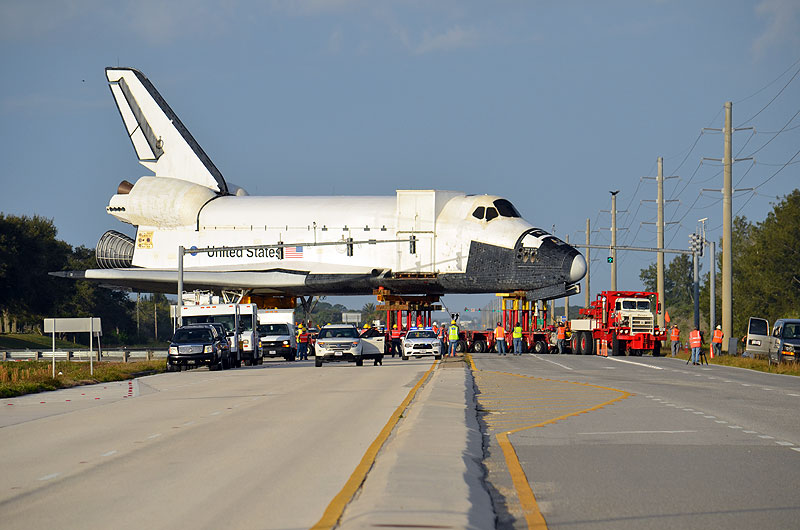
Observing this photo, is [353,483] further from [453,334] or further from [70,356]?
[70,356]

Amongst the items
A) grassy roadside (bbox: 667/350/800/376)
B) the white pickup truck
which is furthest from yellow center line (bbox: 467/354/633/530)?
the white pickup truck

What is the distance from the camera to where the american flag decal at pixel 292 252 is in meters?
53.5

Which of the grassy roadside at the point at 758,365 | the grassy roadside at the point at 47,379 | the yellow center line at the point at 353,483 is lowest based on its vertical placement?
the grassy roadside at the point at 758,365

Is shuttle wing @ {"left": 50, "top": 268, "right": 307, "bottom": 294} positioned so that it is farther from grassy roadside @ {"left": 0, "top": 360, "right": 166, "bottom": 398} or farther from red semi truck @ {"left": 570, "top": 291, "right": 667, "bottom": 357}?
red semi truck @ {"left": 570, "top": 291, "right": 667, "bottom": 357}

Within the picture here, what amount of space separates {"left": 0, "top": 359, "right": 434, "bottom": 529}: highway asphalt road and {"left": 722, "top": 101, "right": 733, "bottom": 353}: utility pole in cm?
2847

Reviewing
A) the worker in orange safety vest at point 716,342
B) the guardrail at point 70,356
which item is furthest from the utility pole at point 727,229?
the guardrail at point 70,356

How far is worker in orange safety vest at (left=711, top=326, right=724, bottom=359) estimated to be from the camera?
4988 centimetres

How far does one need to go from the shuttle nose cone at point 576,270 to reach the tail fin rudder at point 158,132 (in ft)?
65.2

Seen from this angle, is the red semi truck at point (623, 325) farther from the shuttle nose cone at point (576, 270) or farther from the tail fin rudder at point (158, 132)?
the tail fin rudder at point (158, 132)

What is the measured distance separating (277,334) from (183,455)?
42335 mm

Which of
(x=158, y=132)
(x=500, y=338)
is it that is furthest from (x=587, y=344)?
(x=158, y=132)

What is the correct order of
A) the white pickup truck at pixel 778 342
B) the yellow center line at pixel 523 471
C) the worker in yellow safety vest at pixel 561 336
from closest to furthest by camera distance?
the yellow center line at pixel 523 471 < the white pickup truck at pixel 778 342 < the worker in yellow safety vest at pixel 561 336

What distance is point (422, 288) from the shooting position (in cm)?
5322

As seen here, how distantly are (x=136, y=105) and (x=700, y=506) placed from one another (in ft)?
177
